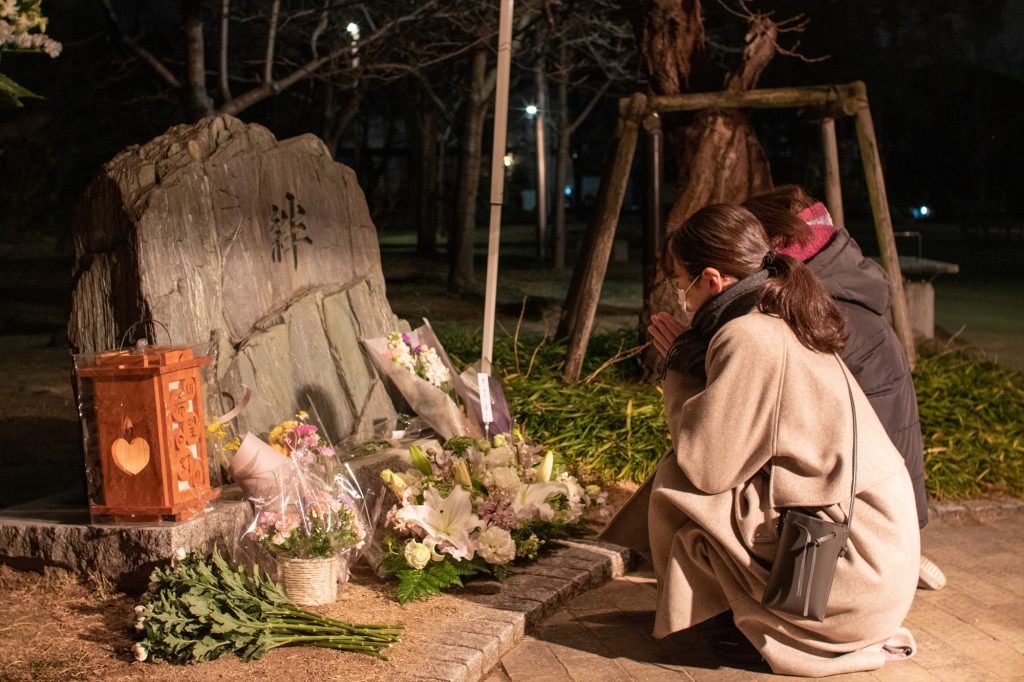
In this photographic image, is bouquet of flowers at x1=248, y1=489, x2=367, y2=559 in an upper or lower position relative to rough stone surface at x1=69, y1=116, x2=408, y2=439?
lower

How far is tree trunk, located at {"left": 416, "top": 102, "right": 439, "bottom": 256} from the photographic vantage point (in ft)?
73.8

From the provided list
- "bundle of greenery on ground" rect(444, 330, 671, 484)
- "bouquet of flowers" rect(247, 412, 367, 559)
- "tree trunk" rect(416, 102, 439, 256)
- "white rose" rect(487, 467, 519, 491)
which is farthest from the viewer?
"tree trunk" rect(416, 102, 439, 256)

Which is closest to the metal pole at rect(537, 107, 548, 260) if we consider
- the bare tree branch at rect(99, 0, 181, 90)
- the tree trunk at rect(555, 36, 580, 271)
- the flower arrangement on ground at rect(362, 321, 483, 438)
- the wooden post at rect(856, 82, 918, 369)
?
the tree trunk at rect(555, 36, 580, 271)

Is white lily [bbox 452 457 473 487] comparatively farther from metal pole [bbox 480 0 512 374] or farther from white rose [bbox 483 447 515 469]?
metal pole [bbox 480 0 512 374]

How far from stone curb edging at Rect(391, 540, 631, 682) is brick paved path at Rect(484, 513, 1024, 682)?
0.17ft

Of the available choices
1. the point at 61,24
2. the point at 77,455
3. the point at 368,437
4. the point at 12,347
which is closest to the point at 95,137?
the point at 61,24

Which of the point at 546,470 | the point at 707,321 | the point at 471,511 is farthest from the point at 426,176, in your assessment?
the point at 707,321

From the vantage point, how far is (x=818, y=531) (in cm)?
365

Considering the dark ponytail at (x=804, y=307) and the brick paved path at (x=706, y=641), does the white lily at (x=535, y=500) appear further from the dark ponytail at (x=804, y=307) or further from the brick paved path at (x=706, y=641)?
the dark ponytail at (x=804, y=307)

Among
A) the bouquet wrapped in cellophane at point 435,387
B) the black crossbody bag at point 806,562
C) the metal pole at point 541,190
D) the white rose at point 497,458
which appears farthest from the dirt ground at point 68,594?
the metal pole at point 541,190

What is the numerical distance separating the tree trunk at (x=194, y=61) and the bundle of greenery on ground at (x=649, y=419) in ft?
17.7

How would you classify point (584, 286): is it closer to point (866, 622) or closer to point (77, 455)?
point (77, 455)

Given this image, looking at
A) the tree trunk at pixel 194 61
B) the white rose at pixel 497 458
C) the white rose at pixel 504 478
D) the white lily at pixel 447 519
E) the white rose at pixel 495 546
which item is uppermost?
the tree trunk at pixel 194 61

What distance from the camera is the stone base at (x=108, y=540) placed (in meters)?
4.28
